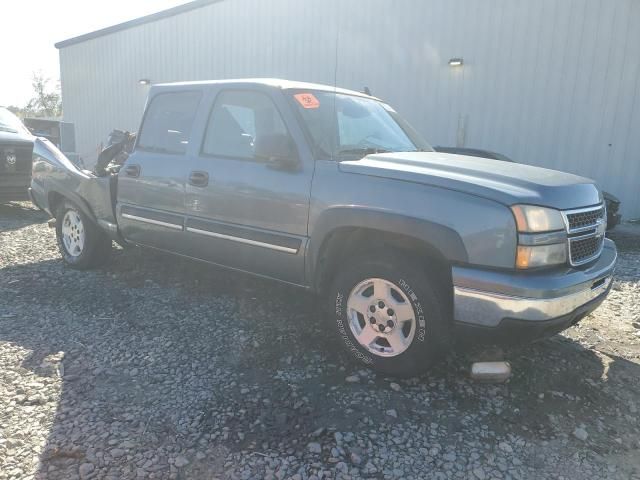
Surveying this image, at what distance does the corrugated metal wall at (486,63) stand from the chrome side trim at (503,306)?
27.8ft

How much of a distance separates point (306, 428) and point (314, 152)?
174cm

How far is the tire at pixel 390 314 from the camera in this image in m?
2.84

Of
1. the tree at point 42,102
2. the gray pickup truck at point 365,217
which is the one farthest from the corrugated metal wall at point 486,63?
the tree at point 42,102

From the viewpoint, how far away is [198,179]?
386 centimetres

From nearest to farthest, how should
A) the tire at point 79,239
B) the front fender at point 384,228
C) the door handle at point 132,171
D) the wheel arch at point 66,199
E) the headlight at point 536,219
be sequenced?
the headlight at point 536,219
the front fender at point 384,228
the door handle at point 132,171
the wheel arch at point 66,199
the tire at point 79,239

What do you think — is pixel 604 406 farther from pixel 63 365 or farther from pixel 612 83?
pixel 612 83

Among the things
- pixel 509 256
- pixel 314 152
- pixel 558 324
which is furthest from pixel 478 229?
pixel 314 152

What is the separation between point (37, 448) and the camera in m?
2.35

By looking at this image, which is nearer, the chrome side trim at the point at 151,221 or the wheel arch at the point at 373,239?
the wheel arch at the point at 373,239

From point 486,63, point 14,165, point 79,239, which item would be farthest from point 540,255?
point 486,63

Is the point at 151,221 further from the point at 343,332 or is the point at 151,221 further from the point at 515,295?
the point at 515,295

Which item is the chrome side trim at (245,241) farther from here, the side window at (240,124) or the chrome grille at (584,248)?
the chrome grille at (584,248)

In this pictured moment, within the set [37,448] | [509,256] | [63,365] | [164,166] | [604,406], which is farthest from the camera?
[164,166]

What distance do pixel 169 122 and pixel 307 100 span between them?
1.41 m
